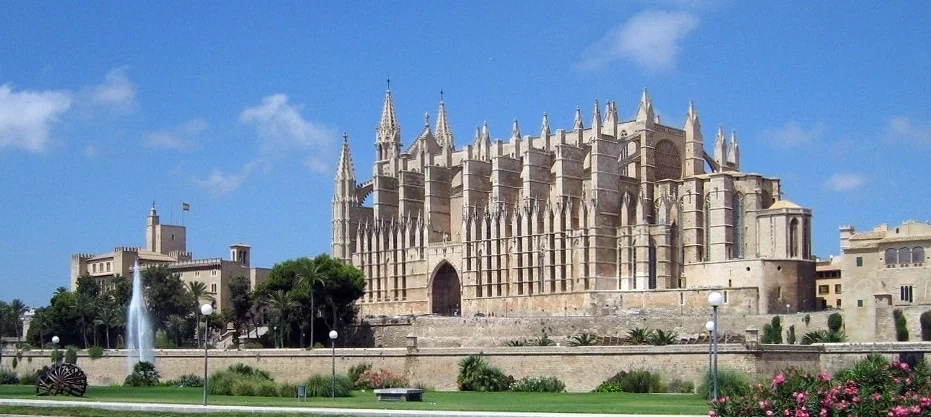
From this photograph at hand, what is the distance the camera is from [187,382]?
183 feet

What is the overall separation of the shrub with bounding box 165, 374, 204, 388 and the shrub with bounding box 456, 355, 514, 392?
12.1 meters

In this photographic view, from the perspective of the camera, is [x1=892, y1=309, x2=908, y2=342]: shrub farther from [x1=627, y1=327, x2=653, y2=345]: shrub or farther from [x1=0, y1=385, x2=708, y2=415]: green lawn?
[x1=0, y1=385, x2=708, y2=415]: green lawn

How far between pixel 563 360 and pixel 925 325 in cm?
1453

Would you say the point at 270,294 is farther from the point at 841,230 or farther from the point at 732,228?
the point at 841,230

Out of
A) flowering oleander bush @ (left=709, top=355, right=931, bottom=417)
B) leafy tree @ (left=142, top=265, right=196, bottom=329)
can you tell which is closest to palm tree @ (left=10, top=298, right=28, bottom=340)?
leafy tree @ (left=142, top=265, right=196, bottom=329)

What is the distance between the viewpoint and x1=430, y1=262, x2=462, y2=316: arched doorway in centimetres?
8375

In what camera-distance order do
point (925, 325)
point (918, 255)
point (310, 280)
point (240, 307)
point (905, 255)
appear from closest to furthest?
point (925, 325)
point (918, 255)
point (905, 255)
point (310, 280)
point (240, 307)

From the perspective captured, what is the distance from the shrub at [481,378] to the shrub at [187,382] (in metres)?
12.1

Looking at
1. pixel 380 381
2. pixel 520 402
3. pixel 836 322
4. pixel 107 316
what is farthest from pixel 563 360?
pixel 107 316

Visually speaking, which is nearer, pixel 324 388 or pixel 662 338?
pixel 324 388

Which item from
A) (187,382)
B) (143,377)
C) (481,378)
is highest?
(481,378)

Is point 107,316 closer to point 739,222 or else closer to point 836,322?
point 739,222

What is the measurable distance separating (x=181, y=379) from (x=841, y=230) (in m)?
30.8

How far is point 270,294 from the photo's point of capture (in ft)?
238
